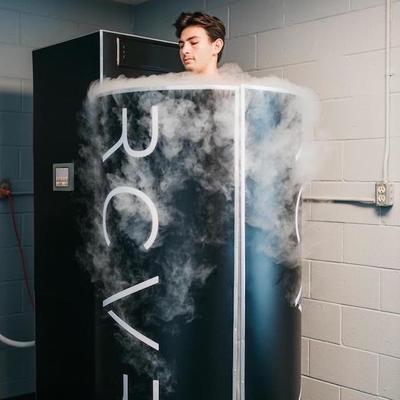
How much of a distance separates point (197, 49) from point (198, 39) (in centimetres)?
4

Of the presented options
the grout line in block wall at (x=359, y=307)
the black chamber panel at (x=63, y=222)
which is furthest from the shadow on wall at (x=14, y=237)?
the grout line in block wall at (x=359, y=307)

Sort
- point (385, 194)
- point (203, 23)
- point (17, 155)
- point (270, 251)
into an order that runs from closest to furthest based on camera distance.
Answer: point (270, 251) < point (203, 23) < point (385, 194) < point (17, 155)

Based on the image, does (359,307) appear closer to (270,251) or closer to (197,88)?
(270,251)

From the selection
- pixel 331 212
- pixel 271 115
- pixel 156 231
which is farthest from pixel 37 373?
pixel 271 115

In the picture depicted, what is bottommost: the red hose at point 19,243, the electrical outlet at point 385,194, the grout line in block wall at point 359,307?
the grout line in block wall at point 359,307

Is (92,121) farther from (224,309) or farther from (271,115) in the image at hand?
(224,309)

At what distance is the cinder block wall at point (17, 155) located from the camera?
10.8 feet

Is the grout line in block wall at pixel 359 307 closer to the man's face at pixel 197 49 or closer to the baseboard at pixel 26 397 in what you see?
the man's face at pixel 197 49

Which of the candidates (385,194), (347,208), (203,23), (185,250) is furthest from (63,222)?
(385,194)

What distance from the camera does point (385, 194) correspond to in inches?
97.9

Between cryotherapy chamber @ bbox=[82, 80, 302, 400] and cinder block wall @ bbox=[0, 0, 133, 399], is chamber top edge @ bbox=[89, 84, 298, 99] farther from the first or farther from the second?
cinder block wall @ bbox=[0, 0, 133, 399]

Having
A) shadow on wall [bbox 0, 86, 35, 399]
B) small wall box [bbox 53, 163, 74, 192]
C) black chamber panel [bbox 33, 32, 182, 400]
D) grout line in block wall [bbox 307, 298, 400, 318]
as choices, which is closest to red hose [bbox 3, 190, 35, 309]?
shadow on wall [bbox 0, 86, 35, 399]

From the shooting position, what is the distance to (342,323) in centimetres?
272

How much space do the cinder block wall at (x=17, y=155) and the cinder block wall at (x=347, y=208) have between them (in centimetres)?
130
